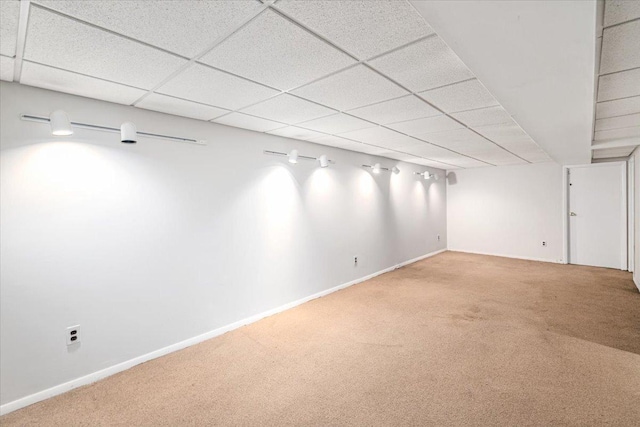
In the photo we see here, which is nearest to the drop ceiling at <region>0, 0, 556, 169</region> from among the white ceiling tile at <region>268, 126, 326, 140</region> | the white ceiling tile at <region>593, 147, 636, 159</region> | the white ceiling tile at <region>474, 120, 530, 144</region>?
the white ceiling tile at <region>474, 120, 530, 144</region>

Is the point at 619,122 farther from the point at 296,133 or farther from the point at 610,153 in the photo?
the point at 296,133

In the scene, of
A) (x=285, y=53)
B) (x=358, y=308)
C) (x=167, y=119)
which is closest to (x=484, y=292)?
(x=358, y=308)

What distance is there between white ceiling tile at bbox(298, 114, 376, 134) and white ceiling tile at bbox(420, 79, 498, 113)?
0.82m

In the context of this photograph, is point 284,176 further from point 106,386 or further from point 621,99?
point 621,99

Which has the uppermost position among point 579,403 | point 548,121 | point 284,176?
point 548,121

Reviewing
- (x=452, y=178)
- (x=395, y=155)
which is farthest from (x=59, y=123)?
(x=452, y=178)

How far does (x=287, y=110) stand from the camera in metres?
2.78

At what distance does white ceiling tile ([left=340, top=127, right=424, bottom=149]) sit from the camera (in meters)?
3.61

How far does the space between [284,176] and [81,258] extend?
2281 mm

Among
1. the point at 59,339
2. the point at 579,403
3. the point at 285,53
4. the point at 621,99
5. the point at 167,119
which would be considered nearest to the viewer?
the point at 285,53

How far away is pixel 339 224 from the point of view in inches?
189

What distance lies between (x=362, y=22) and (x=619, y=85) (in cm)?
215

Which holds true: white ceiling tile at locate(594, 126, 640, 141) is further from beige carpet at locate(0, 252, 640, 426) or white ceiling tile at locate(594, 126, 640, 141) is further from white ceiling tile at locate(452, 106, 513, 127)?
beige carpet at locate(0, 252, 640, 426)

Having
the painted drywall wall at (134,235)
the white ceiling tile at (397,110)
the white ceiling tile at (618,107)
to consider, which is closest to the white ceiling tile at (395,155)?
the painted drywall wall at (134,235)
